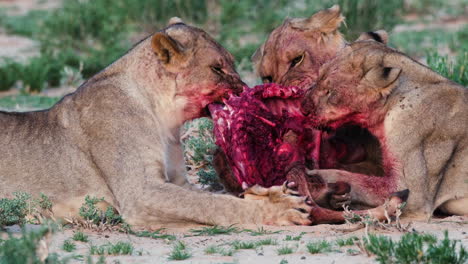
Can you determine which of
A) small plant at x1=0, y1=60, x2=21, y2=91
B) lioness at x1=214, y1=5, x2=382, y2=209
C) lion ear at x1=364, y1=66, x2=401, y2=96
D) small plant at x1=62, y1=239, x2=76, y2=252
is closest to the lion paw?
lioness at x1=214, y1=5, x2=382, y2=209

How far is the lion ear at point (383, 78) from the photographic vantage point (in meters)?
7.33

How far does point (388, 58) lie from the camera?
759 centimetres

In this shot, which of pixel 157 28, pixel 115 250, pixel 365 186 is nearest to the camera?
pixel 115 250

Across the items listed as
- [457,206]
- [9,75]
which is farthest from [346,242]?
[9,75]

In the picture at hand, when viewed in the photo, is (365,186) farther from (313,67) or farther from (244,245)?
(313,67)

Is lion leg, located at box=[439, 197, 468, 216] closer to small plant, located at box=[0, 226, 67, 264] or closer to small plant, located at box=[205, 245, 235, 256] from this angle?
small plant, located at box=[205, 245, 235, 256]

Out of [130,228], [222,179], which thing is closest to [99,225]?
[130,228]

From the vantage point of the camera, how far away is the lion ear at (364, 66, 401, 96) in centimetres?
733

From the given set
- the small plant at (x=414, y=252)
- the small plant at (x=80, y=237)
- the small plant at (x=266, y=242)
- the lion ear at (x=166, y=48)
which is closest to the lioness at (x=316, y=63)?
the lion ear at (x=166, y=48)

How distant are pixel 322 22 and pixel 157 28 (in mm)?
8130

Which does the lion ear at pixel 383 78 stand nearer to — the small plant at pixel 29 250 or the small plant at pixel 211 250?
the small plant at pixel 211 250

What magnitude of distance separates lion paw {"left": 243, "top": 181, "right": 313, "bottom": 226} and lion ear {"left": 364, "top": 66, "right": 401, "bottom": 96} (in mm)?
1093

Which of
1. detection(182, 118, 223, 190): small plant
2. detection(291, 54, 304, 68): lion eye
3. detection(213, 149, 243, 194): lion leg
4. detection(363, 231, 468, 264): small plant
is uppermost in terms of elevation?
detection(291, 54, 304, 68): lion eye

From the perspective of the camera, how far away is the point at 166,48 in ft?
24.2
